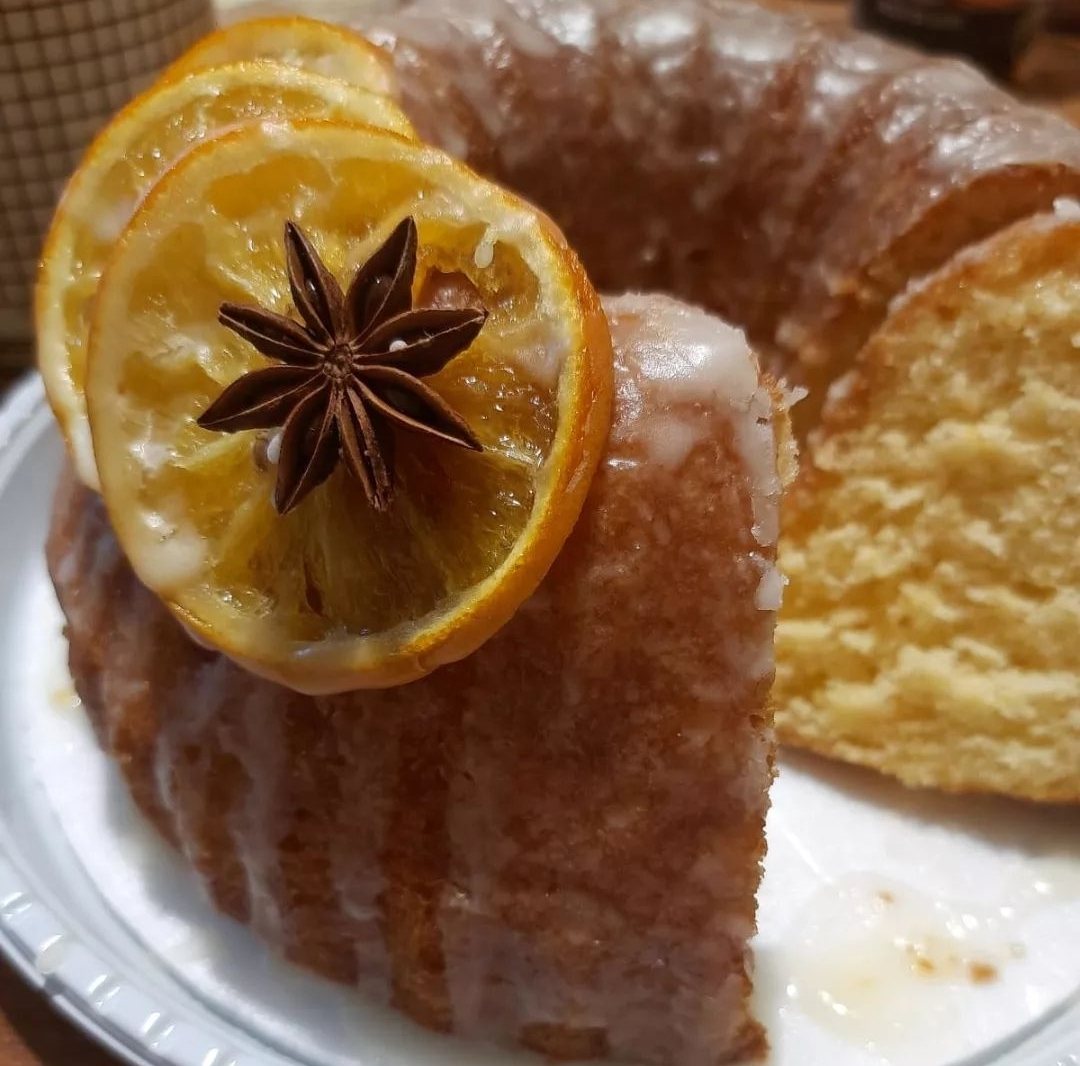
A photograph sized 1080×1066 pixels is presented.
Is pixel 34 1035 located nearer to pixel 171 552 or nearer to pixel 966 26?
pixel 171 552

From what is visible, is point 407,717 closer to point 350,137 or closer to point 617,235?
point 350,137

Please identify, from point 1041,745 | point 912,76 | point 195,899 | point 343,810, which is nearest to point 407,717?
point 343,810

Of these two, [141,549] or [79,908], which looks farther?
[79,908]

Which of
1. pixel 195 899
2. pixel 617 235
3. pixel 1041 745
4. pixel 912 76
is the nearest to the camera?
pixel 195 899

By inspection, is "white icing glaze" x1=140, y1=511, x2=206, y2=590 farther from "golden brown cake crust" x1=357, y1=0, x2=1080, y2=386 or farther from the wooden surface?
"golden brown cake crust" x1=357, y1=0, x2=1080, y2=386

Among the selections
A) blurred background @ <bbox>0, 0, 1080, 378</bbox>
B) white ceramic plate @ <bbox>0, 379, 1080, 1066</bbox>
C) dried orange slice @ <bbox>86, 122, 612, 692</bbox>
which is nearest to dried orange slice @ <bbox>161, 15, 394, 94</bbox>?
dried orange slice @ <bbox>86, 122, 612, 692</bbox>

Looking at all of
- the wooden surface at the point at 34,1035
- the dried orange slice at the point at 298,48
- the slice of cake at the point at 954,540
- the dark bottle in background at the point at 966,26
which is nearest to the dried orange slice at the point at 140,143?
the dried orange slice at the point at 298,48
